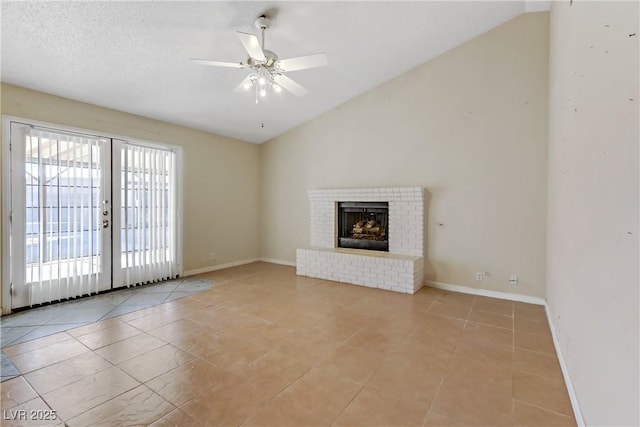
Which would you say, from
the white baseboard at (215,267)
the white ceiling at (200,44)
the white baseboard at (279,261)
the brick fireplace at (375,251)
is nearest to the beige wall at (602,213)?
the white ceiling at (200,44)

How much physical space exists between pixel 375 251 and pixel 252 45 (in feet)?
11.3

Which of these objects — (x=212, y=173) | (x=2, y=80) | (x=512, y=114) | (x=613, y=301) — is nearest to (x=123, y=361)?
(x=613, y=301)

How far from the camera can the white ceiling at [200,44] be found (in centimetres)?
254

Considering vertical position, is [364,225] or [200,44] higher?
[200,44]

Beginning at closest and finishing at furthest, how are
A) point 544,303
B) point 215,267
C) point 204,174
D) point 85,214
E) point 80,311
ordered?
point 80,311 < point 544,303 < point 85,214 < point 204,174 < point 215,267

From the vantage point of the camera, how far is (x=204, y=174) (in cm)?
529

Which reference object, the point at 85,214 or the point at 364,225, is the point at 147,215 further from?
the point at 364,225

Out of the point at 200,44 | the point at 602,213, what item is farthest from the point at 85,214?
the point at 602,213

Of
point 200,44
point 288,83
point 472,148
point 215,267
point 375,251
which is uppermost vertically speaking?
point 200,44

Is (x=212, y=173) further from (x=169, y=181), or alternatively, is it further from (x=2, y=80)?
(x=2, y=80)

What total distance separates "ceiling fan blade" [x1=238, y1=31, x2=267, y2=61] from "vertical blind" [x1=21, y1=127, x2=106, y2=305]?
2.86 meters

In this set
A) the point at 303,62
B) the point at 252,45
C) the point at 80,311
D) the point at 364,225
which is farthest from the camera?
the point at 364,225

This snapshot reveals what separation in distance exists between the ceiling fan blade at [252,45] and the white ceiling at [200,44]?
0.50 meters

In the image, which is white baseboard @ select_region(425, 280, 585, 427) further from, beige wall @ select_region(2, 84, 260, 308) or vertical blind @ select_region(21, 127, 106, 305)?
vertical blind @ select_region(21, 127, 106, 305)
